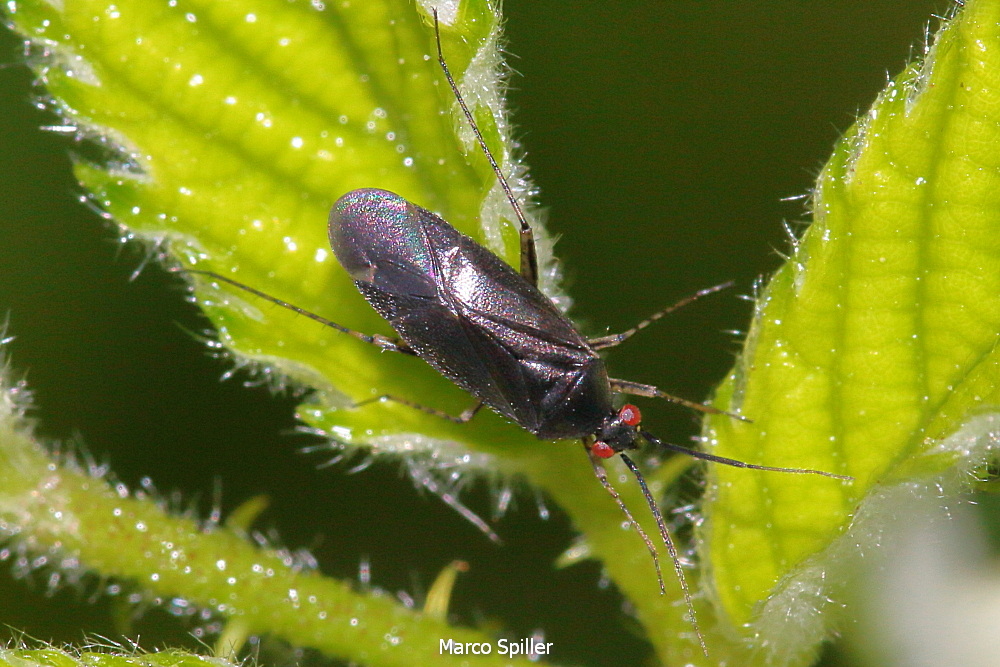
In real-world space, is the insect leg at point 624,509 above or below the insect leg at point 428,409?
below

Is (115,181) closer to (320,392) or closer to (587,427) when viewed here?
(320,392)

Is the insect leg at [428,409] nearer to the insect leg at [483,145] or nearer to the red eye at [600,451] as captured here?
the red eye at [600,451]

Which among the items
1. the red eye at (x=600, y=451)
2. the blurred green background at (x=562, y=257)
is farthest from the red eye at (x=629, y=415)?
the red eye at (x=600, y=451)

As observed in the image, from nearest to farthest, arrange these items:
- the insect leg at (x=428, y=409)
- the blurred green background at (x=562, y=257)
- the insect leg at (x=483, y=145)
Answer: the insect leg at (x=483, y=145) → the insect leg at (x=428, y=409) → the blurred green background at (x=562, y=257)

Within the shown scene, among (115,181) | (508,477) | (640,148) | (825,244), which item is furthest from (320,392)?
(640,148)

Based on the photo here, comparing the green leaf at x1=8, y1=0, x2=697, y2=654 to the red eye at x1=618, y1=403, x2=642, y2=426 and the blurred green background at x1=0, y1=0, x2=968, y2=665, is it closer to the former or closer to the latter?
the red eye at x1=618, y1=403, x2=642, y2=426

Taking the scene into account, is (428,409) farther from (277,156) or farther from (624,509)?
(277,156)
